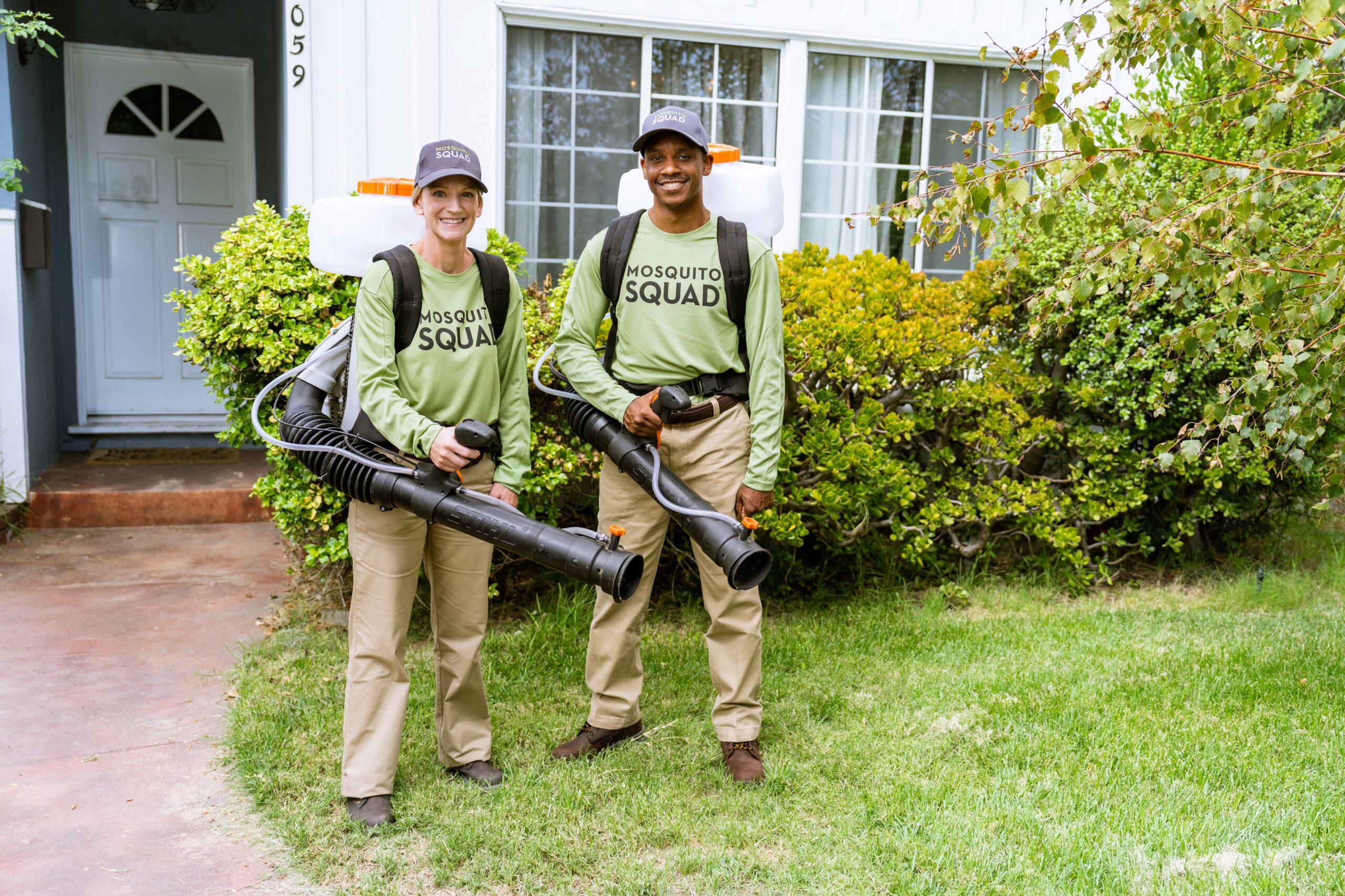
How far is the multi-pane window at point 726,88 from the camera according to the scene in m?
6.62

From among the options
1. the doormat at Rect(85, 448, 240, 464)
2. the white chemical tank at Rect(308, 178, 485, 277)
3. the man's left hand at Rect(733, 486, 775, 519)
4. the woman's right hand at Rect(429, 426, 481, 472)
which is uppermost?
the white chemical tank at Rect(308, 178, 485, 277)

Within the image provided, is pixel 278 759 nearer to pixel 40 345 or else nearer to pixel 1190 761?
pixel 1190 761

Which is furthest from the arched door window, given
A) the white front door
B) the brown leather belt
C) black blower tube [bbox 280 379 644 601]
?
the brown leather belt

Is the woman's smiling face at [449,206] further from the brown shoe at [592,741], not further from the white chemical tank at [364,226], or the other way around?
the brown shoe at [592,741]

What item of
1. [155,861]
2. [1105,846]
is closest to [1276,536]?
[1105,846]

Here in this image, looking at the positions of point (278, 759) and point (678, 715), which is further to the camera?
point (678, 715)

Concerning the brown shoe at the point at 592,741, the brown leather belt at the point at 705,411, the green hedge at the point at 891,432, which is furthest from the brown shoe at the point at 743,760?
the green hedge at the point at 891,432

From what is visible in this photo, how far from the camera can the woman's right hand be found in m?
2.99

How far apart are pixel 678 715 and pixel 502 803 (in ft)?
2.91

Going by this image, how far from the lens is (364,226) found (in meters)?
3.60

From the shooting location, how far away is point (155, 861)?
3068 mm

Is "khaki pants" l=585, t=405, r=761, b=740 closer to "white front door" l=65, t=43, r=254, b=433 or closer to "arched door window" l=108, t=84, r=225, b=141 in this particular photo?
"white front door" l=65, t=43, r=254, b=433

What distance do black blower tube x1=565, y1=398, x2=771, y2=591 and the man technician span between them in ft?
0.22

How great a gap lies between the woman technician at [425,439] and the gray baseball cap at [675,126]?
54cm
